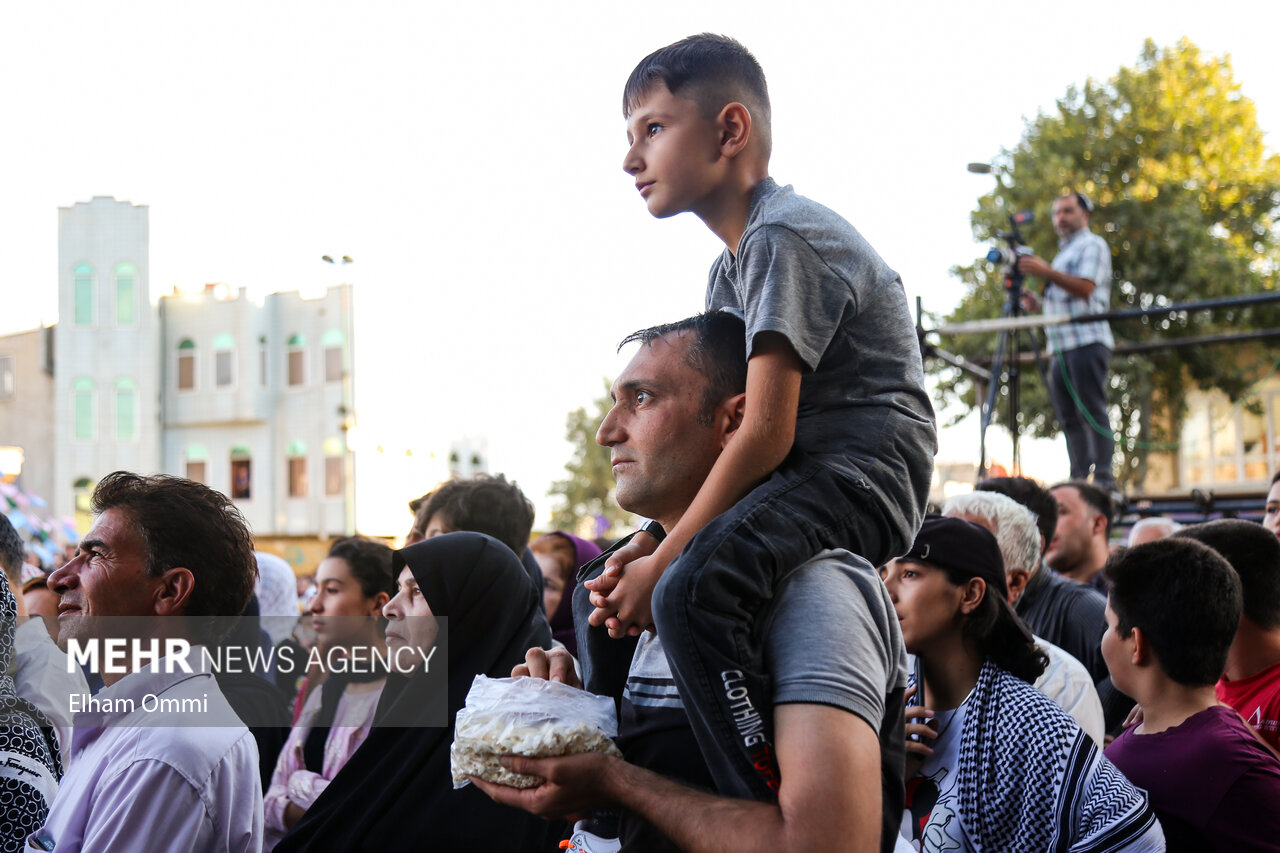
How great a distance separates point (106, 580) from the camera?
3143 millimetres

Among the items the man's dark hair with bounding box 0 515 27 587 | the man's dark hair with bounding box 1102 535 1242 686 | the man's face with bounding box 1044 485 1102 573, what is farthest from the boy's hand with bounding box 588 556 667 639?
the man's face with bounding box 1044 485 1102 573

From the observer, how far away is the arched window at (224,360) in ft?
127

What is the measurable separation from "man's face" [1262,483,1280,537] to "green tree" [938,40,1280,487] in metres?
17.5

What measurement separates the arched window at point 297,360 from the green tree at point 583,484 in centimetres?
1156

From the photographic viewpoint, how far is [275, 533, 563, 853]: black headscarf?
12.0 ft

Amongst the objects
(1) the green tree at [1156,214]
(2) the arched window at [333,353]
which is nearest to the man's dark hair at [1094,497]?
(1) the green tree at [1156,214]

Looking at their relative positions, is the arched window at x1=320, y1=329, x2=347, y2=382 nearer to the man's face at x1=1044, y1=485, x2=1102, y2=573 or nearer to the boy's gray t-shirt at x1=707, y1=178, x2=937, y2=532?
the man's face at x1=1044, y1=485, x2=1102, y2=573

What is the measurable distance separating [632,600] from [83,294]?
1592 inches

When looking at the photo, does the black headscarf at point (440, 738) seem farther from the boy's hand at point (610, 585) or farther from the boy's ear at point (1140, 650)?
the boy's ear at point (1140, 650)

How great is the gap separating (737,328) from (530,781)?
1.04 m

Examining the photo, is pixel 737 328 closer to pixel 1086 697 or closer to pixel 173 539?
pixel 173 539

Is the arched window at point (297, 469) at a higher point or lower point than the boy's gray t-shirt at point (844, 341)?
lower

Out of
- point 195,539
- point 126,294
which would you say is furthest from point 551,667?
point 126,294

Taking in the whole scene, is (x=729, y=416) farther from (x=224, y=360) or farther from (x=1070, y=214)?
(x=224, y=360)
